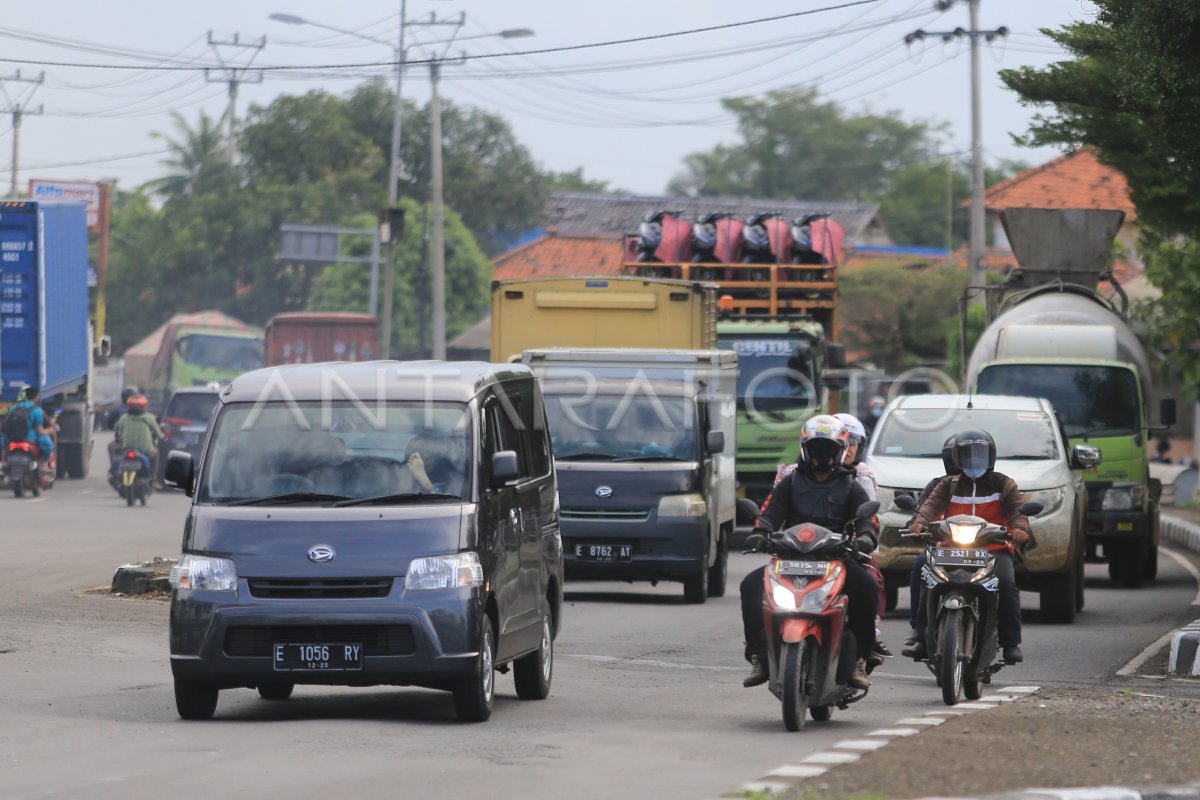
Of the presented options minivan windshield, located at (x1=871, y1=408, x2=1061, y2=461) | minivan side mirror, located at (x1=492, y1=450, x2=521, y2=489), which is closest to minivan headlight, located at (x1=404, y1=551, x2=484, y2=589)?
Result: minivan side mirror, located at (x1=492, y1=450, x2=521, y2=489)

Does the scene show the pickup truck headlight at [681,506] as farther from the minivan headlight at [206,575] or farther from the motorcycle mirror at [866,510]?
the minivan headlight at [206,575]

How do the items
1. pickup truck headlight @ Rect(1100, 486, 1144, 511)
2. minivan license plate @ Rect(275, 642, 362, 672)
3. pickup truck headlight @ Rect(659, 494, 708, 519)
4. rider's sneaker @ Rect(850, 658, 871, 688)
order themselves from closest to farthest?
minivan license plate @ Rect(275, 642, 362, 672)
rider's sneaker @ Rect(850, 658, 871, 688)
pickup truck headlight @ Rect(659, 494, 708, 519)
pickup truck headlight @ Rect(1100, 486, 1144, 511)

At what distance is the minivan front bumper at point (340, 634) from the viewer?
10.1 metres

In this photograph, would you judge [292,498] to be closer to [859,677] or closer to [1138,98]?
[859,677]

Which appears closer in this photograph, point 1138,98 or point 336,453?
point 336,453

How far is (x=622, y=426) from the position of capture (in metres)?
19.4

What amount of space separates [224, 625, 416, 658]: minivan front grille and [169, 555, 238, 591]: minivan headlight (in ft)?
0.77

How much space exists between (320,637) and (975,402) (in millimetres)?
9386

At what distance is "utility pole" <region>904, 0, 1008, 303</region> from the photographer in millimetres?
41156

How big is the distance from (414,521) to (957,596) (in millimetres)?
3075

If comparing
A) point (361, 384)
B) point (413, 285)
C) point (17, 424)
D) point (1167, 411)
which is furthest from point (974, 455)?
point (413, 285)

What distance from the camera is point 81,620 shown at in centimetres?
1573

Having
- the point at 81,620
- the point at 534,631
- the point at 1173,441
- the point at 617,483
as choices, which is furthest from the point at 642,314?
the point at 1173,441

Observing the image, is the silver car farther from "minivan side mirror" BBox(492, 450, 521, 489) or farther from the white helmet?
"minivan side mirror" BBox(492, 450, 521, 489)
